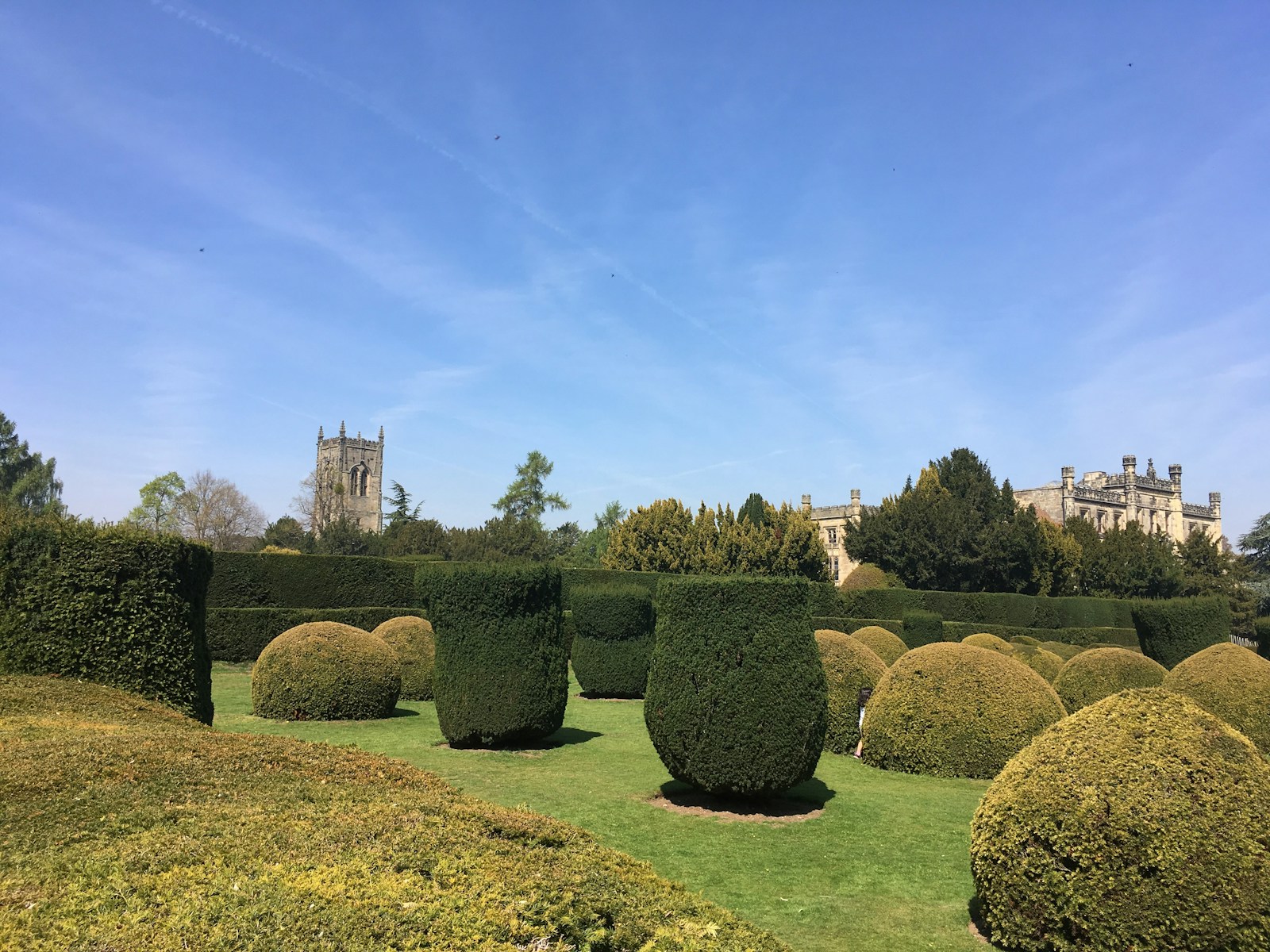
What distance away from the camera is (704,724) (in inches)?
374

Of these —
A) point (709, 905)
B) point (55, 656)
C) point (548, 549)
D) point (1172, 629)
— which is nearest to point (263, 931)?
point (709, 905)

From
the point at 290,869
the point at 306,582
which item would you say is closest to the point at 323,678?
the point at 290,869

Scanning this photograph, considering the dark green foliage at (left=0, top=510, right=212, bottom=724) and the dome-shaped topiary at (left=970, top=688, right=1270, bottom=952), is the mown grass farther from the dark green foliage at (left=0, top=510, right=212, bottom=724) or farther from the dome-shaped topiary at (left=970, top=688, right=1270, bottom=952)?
the dark green foliage at (left=0, top=510, right=212, bottom=724)

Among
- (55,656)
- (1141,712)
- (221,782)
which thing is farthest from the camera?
(55,656)

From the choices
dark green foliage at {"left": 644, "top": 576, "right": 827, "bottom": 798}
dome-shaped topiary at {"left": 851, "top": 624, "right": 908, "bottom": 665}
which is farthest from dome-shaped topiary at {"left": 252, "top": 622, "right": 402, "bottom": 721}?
dome-shaped topiary at {"left": 851, "top": 624, "right": 908, "bottom": 665}

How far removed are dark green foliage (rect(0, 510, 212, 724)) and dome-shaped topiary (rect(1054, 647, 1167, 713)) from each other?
1331cm

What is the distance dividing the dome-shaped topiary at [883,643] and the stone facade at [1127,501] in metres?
61.1

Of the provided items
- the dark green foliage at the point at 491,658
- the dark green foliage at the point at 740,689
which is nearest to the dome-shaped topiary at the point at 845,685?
the dark green foliage at the point at 491,658

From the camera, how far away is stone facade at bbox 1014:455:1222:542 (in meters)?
78.3

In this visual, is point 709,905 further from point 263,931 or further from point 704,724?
point 704,724

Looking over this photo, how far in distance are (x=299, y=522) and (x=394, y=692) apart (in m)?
65.6

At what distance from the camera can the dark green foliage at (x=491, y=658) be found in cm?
1306

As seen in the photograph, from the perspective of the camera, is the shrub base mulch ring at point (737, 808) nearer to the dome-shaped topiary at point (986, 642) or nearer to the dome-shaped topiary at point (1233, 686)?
the dome-shaped topiary at point (1233, 686)

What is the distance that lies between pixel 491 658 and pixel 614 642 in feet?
27.3
